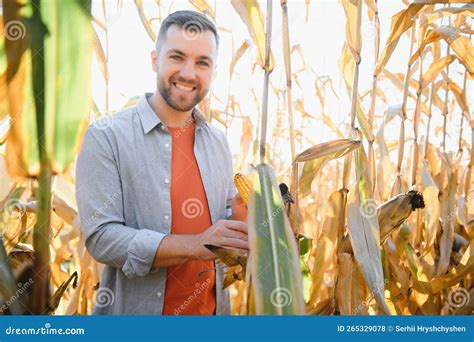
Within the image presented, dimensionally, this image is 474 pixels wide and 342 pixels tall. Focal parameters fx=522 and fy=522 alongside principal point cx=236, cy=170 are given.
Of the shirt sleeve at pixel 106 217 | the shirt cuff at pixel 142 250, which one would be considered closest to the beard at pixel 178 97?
the shirt sleeve at pixel 106 217

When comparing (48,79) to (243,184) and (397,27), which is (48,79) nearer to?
(243,184)

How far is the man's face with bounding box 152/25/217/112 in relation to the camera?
83cm

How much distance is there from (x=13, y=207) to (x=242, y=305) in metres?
0.51

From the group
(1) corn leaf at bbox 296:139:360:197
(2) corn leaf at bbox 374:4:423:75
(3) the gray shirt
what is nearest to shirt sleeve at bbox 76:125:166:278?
(3) the gray shirt

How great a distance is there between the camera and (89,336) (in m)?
0.66

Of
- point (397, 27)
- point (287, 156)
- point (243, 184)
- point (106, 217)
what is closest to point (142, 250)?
point (106, 217)

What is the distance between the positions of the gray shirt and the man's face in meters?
0.05

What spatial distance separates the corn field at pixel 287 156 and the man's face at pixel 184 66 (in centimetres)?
4

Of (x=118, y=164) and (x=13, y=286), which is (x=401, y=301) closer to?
(x=118, y=164)

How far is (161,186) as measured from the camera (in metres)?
0.83

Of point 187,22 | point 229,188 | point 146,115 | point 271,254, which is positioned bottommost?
point 271,254

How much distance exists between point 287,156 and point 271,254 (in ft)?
2.42

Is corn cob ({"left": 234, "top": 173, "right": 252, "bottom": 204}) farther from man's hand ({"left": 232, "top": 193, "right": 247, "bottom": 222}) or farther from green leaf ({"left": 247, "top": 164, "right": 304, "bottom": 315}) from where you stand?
man's hand ({"left": 232, "top": 193, "right": 247, "bottom": 222})

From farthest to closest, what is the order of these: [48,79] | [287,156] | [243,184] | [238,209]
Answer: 1. [287,156]
2. [238,209]
3. [243,184]
4. [48,79]
